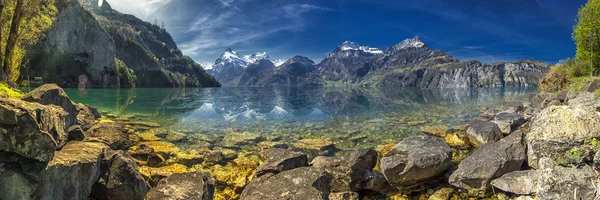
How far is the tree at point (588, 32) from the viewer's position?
152 feet

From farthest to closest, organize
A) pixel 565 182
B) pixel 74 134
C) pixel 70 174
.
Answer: pixel 74 134, pixel 70 174, pixel 565 182

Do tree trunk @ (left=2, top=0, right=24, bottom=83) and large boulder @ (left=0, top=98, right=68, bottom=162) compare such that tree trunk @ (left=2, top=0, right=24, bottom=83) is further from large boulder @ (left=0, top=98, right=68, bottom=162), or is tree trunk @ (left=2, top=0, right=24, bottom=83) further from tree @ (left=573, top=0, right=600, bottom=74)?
tree @ (left=573, top=0, right=600, bottom=74)

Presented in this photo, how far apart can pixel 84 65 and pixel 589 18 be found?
214 m

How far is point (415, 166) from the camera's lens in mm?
12445

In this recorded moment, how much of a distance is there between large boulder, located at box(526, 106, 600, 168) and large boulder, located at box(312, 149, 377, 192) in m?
7.09

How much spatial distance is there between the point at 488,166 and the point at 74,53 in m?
207

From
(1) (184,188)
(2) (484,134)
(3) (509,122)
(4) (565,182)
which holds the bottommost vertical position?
(1) (184,188)

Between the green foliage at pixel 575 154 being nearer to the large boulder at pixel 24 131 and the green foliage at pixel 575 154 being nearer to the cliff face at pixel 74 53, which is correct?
the large boulder at pixel 24 131


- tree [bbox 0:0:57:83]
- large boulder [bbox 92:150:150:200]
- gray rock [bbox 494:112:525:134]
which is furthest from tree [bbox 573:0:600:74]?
tree [bbox 0:0:57:83]

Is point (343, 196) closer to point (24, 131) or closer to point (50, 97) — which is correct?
point (24, 131)

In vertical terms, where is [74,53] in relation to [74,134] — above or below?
above

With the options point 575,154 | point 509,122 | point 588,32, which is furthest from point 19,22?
point 588,32

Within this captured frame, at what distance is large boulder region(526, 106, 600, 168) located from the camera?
6719 millimetres

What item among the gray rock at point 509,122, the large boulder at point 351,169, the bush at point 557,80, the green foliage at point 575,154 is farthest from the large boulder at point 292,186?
the bush at point 557,80
